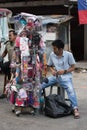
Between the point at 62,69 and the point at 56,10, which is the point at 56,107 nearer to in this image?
the point at 62,69

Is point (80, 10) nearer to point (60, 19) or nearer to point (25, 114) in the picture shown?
point (60, 19)

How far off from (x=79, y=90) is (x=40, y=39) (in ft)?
11.9

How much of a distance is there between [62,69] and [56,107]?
0.77 metres

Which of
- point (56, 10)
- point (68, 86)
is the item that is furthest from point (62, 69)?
point (56, 10)

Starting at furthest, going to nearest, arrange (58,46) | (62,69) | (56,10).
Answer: (56,10)
(62,69)
(58,46)

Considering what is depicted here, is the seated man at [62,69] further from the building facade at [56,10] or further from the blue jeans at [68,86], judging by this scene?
the building facade at [56,10]

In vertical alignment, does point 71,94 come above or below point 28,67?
below

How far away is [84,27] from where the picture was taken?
20359mm

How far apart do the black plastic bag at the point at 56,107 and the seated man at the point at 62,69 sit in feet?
0.48

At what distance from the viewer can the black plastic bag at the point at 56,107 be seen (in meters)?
7.93

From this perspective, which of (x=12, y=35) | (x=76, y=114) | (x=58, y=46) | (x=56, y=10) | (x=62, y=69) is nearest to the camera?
(x=76, y=114)

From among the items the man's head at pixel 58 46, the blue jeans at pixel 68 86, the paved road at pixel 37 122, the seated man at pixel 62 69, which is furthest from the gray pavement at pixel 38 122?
the man's head at pixel 58 46

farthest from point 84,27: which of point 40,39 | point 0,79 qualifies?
point 40,39

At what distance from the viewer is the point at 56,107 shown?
314 inches
